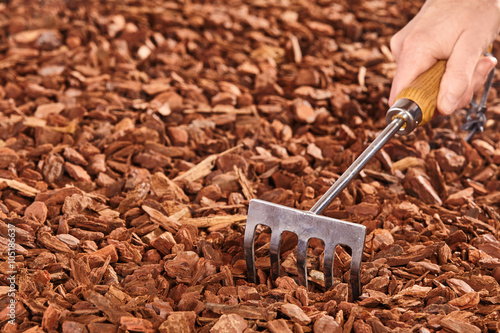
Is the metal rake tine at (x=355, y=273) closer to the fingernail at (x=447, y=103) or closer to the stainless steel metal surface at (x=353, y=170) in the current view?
the stainless steel metal surface at (x=353, y=170)

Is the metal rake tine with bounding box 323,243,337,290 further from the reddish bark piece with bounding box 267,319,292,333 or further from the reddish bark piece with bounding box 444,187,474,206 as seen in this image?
the reddish bark piece with bounding box 444,187,474,206

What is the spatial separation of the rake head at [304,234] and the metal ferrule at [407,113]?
23.0 inches

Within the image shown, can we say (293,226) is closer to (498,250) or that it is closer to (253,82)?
(498,250)

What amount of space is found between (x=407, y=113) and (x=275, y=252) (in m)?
0.81

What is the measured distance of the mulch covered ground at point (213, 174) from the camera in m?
1.92

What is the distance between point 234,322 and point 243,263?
0.42 metres

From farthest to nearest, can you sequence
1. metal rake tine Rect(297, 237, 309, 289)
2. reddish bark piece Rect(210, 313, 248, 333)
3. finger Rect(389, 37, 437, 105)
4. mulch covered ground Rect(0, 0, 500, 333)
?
1. finger Rect(389, 37, 437, 105)
2. metal rake tine Rect(297, 237, 309, 289)
3. mulch covered ground Rect(0, 0, 500, 333)
4. reddish bark piece Rect(210, 313, 248, 333)

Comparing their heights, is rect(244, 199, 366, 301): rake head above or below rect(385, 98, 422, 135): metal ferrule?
below

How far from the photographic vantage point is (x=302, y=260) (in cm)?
204

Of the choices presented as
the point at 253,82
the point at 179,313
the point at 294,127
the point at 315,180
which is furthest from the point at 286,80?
the point at 179,313

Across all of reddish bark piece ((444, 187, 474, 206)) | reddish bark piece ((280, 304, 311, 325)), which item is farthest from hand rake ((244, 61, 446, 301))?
reddish bark piece ((444, 187, 474, 206))

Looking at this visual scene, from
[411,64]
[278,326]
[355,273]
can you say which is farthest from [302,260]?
[411,64]

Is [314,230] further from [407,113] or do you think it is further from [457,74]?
[457,74]

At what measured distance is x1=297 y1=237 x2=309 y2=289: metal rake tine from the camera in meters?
2.03
